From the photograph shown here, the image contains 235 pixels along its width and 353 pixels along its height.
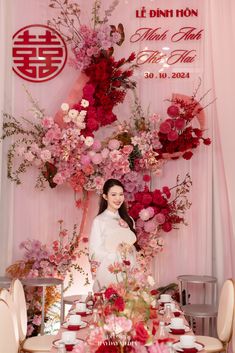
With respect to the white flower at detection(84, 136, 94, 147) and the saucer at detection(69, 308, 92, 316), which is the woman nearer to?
the saucer at detection(69, 308, 92, 316)

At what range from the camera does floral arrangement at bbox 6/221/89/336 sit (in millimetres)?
6207

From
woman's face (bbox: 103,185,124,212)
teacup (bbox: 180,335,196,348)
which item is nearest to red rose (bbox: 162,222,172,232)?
woman's face (bbox: 103,185,124,212)

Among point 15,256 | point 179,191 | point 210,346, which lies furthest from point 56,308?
point 210,346

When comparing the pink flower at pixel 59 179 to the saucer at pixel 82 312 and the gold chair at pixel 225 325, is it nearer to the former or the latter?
the saucer at pixel 82 312

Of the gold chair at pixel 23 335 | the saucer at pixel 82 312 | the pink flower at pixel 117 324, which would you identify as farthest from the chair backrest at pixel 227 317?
the pink flower at pixel 117 324

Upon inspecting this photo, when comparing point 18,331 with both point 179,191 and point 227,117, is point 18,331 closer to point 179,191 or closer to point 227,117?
point 179,191

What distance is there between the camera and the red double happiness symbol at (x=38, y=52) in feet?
22.1

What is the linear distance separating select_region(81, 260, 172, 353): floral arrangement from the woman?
1838mm

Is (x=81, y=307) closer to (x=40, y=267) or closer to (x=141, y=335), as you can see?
(x=40, y=267)

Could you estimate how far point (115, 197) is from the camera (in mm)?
5273

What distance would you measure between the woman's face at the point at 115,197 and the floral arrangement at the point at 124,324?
2.08m

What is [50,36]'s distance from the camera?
6.73 meters

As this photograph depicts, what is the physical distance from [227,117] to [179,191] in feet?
2.90

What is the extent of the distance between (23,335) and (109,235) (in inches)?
40.3
